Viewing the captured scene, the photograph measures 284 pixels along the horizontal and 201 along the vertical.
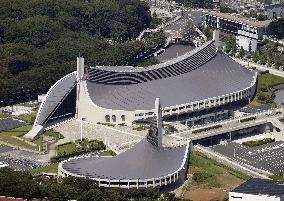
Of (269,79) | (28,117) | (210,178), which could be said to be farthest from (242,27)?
(210,178)

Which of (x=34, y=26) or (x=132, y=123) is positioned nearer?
(x=132, y=123)

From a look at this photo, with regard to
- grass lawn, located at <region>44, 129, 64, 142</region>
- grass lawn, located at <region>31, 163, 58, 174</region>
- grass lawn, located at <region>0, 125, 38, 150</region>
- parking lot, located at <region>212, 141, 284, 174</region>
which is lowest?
parking lot, located at <region>212, 141, 284, 174</region>

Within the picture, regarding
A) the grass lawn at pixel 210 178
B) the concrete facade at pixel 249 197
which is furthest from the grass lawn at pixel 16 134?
the concrete facade at pixel 249 197

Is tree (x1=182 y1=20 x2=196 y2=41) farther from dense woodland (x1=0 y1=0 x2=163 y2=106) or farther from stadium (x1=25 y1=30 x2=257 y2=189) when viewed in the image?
stadium (x1=25 y1=30 x2=257 y2=189)

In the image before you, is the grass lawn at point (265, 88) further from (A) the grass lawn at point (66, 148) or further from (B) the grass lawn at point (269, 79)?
(A) the grass lawn at point (66, 148)

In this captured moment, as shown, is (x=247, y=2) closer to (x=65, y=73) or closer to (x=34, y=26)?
(x=34, y=26)

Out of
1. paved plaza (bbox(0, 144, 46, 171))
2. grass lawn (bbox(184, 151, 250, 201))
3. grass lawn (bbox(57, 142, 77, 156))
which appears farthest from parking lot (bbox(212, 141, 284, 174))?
paved plaza (bbox(0, 144, 46, 171))

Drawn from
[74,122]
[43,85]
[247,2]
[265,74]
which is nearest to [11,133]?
[74,122]
